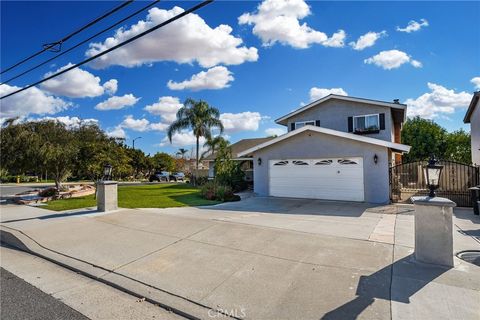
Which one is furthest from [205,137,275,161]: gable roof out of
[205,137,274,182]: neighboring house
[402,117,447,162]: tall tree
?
[402,117,447,162]: tall tree

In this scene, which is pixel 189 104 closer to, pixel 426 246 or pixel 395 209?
pixel 395 209

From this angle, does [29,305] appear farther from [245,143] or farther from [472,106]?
[245,143]

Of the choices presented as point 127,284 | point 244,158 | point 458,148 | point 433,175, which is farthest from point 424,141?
point 127,284

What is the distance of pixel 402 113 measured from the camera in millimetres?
17922

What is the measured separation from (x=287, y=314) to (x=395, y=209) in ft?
30.4

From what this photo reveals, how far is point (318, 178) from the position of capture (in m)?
14.6

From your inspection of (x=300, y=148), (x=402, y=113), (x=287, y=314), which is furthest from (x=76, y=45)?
(x=402, y=113)

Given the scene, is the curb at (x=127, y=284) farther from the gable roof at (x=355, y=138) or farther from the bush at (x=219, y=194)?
the gable roof at (x=355, y=138)

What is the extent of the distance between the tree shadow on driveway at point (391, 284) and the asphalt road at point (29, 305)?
145 inches

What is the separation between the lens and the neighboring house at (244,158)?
2355cm

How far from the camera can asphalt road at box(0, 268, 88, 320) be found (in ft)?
13.7

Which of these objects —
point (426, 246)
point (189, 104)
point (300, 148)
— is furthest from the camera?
point (189, 104)

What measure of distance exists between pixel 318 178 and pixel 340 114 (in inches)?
221

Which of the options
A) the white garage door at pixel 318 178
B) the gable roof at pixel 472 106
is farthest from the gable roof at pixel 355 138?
the gable roof at pixel 472 106
